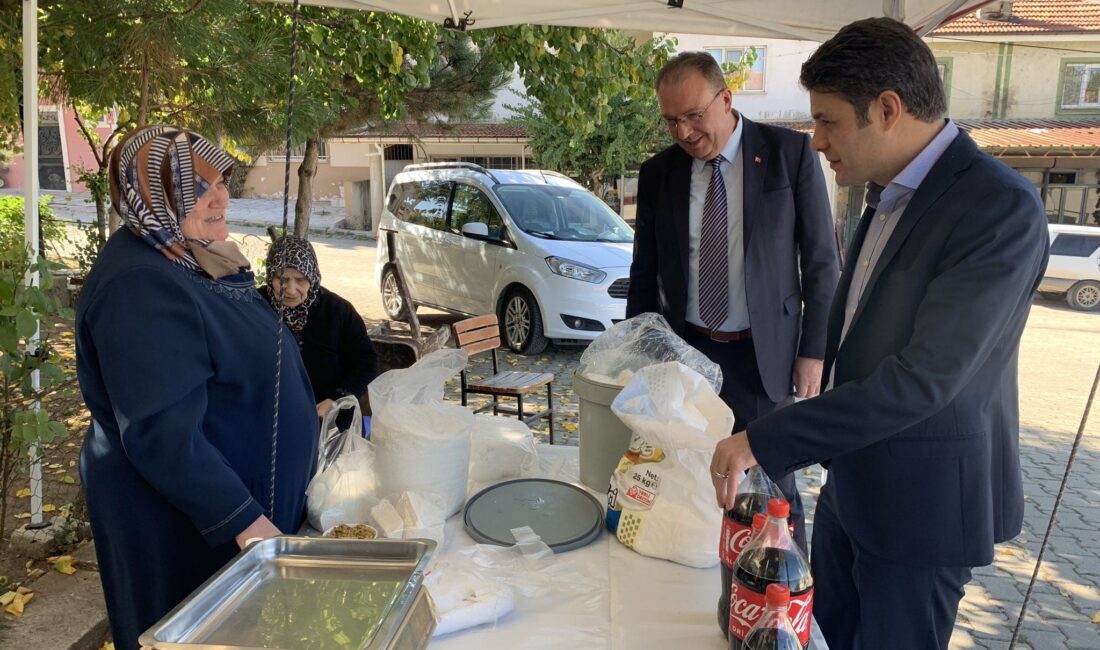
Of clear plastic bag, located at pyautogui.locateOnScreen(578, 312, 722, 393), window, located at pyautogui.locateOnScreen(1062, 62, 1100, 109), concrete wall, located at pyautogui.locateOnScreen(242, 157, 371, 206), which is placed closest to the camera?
clear plastic bag, located at pyautogui.locateOnScreen(578, 312, 722, 393)

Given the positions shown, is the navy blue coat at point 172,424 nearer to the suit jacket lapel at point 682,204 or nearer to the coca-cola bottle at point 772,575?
the coca-cola bottle at point 772,575

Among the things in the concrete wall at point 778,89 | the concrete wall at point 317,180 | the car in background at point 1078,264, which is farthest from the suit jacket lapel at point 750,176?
the concrete wall at point 317,180

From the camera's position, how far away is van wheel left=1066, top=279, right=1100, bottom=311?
12188 millimetres

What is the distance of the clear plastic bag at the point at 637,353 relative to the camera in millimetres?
1771

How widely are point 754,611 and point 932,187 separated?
873 millimetres

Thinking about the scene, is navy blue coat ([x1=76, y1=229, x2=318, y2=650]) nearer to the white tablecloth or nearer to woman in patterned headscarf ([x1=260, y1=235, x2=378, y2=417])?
the white tablecloth

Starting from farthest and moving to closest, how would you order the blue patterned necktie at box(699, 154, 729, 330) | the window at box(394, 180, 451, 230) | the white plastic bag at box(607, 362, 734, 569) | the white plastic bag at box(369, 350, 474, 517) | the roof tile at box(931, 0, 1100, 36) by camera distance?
the roof tile at box(931, 0, 1100, 36) < the window at box(394, 180, 451, 230) < the blue patterned necktie at box(699, 154, 729, 330) < the white plastic bag at box(369, 350, 474, 517) < the white plastic bag at box(607, 362, 734, 569)

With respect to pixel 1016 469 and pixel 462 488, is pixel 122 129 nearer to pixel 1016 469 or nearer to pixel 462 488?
pixel 462 488

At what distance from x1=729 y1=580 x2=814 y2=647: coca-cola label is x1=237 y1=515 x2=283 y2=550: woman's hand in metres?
0.86

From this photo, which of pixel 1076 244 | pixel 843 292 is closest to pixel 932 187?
pixel 843 292

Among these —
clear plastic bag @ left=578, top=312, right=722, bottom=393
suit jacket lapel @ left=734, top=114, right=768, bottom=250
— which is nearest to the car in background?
suit jacket lapel @ left=734, top=114, right=768, bottom=250

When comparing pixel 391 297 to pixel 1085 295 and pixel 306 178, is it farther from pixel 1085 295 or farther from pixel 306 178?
pixel 1085 295

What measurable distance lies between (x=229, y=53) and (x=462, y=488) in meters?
2.75

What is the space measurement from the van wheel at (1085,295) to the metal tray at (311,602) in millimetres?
14446
